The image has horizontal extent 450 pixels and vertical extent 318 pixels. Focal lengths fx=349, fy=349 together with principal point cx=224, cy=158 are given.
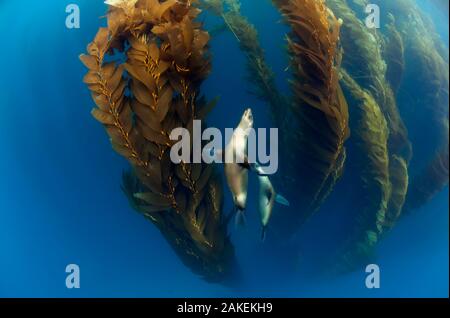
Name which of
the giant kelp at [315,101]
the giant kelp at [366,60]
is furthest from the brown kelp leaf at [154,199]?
the giant kelp at [366,60]

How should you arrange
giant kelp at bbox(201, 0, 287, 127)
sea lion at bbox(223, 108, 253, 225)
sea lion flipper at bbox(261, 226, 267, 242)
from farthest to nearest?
giant kelp at bbox(201, 0, 287, 127) → sea lion flipper at bbox(261, 226, 267, 242) → sea lion at bbox(223, 108, 253, 225)

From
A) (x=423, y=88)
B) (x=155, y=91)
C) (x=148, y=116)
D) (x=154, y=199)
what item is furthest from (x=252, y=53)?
(x=423, y=88)

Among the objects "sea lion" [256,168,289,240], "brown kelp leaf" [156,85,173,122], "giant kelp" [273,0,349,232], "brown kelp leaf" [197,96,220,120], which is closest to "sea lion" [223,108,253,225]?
"sea lion" [256,168,289,240]

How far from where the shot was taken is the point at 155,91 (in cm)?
233

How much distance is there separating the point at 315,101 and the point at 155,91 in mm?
1185

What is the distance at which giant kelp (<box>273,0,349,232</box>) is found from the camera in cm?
248

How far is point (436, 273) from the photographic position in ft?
12.9

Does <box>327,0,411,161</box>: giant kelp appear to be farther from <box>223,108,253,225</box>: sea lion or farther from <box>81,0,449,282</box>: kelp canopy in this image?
<box>223,108,253,225</box>: sea lion

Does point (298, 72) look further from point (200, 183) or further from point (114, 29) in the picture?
point (114, 29)

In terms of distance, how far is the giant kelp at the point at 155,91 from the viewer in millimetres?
2320

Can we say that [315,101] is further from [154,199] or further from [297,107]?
[154,199]

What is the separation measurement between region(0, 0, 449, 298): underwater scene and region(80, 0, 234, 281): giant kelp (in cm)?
1
